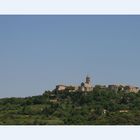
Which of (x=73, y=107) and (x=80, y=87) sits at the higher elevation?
(x=80, y=87)

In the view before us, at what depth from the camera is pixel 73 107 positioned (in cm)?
1183

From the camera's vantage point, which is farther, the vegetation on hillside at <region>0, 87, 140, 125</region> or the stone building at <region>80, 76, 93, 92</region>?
the stone building at <region>80, 76, 93, 92</region>

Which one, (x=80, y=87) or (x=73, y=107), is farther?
(x=80, y=87)

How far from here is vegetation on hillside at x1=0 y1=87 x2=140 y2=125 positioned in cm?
1055

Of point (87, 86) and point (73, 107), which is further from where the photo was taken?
point (87, 86)

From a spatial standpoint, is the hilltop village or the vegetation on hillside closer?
the vegetation on hillside

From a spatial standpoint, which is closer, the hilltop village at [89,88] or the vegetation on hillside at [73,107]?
the vegetation on hillside at [73,107]

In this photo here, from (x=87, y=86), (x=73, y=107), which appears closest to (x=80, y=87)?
(x=87, y=86)

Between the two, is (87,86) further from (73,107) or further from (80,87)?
(73,107)

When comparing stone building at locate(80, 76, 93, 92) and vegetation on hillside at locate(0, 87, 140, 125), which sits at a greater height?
stone building at locate(80, 76, 93, 92)

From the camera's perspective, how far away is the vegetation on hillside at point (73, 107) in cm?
1055

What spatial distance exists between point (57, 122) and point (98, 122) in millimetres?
919
